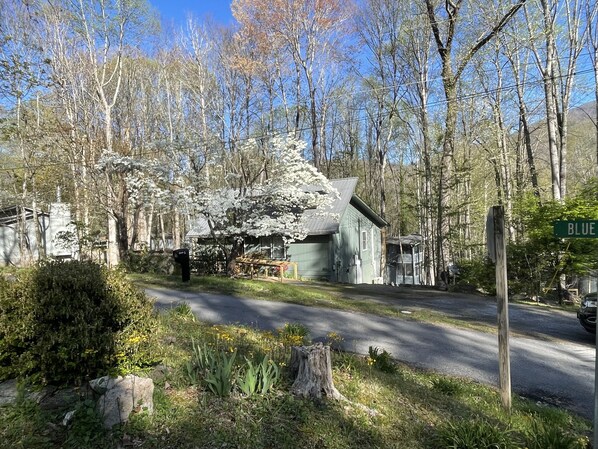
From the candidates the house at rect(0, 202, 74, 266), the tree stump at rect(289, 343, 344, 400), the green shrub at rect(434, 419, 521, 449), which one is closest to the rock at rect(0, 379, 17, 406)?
the tree stump at rect(289, 343, 344, 400)

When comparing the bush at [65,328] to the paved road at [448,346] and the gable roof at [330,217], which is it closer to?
the paved road at [448,346]

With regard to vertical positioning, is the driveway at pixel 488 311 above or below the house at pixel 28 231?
below

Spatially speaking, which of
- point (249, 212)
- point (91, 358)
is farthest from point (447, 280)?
point (91, 358)

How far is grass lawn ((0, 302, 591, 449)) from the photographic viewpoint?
116 inches

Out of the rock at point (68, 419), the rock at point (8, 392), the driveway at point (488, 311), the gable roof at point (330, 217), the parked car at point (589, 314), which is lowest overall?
the driveway at point (488, 311)

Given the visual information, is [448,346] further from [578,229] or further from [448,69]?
[448,69]

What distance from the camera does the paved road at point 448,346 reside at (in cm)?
596

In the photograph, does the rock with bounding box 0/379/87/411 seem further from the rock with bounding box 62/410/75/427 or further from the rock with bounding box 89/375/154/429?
the rock with bounding box 89/375/154/429

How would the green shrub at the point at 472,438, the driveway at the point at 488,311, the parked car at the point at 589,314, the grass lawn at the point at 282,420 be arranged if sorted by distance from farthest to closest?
the driveway at the point at 488,311 → the parked car at the point at 589,314 → the green shrub at the point at 472,438 → the grass lawn at the point at 282,420

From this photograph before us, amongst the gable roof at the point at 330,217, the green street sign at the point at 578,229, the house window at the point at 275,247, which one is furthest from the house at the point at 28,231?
the green street sign at the point at 578,229

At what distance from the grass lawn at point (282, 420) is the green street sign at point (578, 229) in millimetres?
1713

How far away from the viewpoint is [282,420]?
325cm

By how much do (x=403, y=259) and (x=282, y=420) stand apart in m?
28.6

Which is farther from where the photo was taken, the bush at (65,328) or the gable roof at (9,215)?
the gable roof at (9,215)
